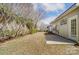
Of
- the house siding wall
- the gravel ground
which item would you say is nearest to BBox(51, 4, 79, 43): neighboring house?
the house siding wall

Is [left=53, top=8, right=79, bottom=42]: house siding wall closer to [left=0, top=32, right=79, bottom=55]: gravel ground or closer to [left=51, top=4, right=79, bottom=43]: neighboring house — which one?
[left=51, top=4, right=79, bottom=43]: neighboring house

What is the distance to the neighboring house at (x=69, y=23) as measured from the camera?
359 cm

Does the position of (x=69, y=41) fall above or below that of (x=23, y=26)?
below

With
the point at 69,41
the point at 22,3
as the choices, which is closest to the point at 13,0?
the point at 22,3

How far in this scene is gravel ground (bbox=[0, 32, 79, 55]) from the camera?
3625 mm

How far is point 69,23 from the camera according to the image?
3.69m

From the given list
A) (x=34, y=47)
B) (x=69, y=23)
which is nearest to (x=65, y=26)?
(x=69, y=23)

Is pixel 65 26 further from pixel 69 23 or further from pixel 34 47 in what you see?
pixel 34 47

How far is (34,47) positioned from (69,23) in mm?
690

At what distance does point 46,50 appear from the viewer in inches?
143

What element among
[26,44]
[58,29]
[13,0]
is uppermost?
[13,0]

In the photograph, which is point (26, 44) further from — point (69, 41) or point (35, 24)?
point (69, 41)

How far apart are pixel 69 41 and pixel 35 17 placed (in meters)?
0.68

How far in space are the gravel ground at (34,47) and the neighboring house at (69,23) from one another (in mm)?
194
